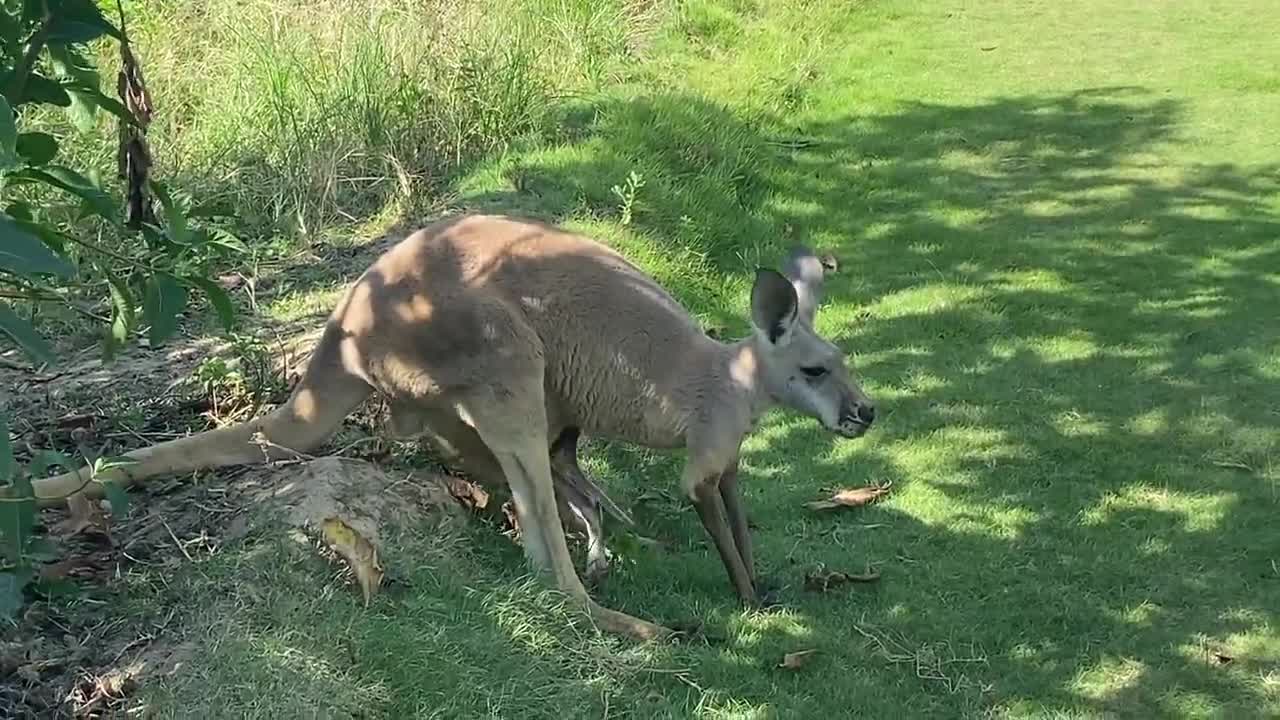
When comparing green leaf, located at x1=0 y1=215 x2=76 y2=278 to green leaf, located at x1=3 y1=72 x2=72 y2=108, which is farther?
green leaf, located at x1=3 y1=72 x2=72 y2=108

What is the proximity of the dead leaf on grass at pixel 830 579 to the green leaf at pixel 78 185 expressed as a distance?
102 inches

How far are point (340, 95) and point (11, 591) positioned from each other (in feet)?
17.0

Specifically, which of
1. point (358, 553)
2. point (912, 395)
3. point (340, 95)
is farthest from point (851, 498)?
point (340, 95)

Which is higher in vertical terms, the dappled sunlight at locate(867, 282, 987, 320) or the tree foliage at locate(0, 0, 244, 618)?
the tree foliage at locate(0, 0, 244, 618)

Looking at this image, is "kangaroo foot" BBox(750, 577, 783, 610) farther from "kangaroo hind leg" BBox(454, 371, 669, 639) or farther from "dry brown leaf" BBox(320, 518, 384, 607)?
"dry brown leaf" BBox(320, 518, 384, 607)

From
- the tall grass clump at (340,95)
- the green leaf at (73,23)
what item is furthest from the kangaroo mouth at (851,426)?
the tall grass clump at (340,95)

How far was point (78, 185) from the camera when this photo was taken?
2803 mm


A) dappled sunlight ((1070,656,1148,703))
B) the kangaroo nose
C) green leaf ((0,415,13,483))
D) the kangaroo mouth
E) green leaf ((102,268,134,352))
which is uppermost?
green leaf ((0,415,13,483))

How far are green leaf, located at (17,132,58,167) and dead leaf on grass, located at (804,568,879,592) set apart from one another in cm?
269

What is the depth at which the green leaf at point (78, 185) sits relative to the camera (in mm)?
2744

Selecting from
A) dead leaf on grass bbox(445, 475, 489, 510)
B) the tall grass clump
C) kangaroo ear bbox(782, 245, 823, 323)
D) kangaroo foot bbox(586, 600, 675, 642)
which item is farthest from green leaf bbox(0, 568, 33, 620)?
the tall grass clump

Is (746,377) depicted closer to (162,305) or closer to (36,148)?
(162,305)

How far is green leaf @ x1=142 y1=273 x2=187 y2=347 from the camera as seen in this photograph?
115 inches

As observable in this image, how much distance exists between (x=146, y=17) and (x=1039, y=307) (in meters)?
5.75
